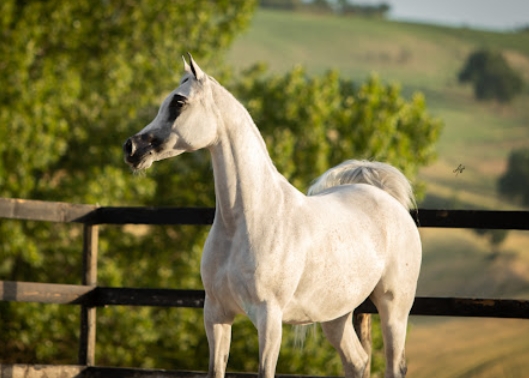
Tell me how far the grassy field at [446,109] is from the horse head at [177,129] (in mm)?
21706

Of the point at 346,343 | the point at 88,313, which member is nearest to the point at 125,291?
the point at 88,313

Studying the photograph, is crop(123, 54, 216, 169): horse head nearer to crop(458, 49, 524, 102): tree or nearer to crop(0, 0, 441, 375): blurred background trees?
crop(0, 0, 441, 375): blurred background trees

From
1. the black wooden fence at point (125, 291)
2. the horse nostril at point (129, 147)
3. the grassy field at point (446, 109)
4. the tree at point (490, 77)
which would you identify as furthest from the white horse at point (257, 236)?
the tree at point (490, 77)

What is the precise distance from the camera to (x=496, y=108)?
3756 cm

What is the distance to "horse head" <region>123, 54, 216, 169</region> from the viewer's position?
3959 millimetres

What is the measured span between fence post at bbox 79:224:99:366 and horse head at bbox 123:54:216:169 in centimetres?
248

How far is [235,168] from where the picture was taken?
418 cm

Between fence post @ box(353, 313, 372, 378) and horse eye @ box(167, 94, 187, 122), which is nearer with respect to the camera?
horse eye @ box(167, 94, 187, 122)

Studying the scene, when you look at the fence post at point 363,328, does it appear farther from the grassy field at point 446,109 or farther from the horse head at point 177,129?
the grassy field at point 446,109

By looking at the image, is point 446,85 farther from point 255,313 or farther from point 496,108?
point 255,313

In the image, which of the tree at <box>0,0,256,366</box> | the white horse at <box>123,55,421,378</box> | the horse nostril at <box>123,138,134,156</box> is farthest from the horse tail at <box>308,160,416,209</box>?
the tree at <box>0,0,256,366</box>

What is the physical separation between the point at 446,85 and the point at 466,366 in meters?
18.8

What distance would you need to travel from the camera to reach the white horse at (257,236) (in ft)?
13.1

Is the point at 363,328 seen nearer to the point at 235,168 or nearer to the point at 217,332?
the point at 217,332
